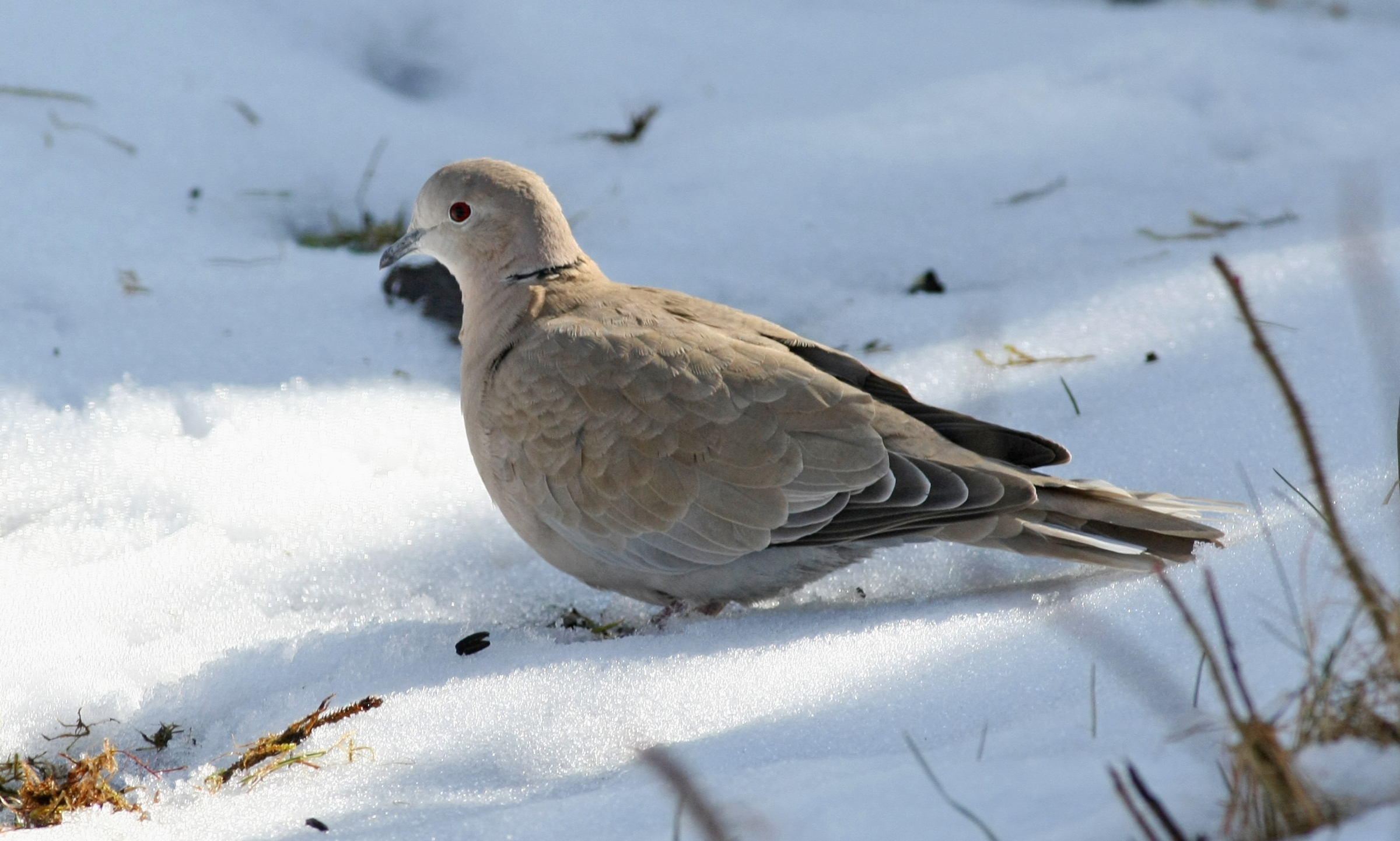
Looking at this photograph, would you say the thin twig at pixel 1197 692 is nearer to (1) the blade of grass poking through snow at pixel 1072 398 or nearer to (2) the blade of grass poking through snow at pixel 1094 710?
(2) the blade of grass poking through snow at pixel 1094 710

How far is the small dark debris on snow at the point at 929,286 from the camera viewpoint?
4.07 metres

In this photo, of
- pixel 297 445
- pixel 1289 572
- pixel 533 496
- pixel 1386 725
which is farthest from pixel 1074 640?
pixel 297 445

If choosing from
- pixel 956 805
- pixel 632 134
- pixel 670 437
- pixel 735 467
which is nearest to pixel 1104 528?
pixel 735 467

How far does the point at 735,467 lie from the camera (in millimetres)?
2514

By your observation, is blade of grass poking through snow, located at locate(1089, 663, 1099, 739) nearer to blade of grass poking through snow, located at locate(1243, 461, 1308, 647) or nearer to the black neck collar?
blade of grass poking through snow, located at locate(1243, 461, 1308, 647)

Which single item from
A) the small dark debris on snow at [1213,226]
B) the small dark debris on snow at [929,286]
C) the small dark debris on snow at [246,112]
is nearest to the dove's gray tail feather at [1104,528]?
the small dark debris on snow at [929,286]

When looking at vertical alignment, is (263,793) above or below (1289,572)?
below

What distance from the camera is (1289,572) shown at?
2059 mm

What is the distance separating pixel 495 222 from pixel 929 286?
158 cm

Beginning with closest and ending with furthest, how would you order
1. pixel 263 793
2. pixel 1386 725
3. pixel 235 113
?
pixel 1386 725 < pixel 263 793 < pixel 235 113

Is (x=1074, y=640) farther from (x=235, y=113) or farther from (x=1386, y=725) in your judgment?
(x=235, y=113)

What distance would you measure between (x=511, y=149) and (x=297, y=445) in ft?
5.92

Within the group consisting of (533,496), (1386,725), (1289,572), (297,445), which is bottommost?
(297,445)

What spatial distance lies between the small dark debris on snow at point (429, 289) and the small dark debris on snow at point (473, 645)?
168cm
